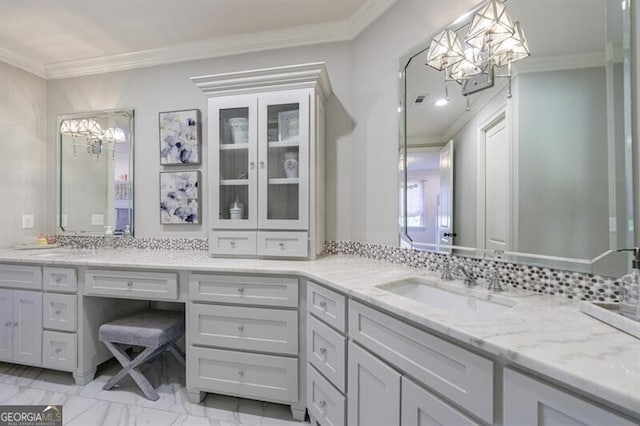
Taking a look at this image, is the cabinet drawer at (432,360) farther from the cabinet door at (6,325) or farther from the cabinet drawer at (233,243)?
the cabinet door at (6,325)

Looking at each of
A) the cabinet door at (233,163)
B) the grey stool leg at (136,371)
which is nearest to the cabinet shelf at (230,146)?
the cabinet door at (233,163)

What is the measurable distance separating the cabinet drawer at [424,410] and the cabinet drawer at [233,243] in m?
1.22

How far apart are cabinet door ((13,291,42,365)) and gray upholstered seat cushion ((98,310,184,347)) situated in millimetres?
483

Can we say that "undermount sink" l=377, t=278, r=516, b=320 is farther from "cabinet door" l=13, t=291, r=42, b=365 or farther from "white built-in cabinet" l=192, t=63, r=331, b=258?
"cabinet door" l=13, t=291, r=42, b=365

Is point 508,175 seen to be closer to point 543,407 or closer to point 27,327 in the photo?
point 543,407

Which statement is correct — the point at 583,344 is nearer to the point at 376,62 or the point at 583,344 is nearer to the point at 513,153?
the point at 513,153

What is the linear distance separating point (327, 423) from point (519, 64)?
1.76 metres

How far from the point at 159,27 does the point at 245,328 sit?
85.5 inches

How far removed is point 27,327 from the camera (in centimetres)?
192

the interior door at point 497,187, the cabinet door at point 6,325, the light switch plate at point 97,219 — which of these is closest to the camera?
the interior door at point 497,187

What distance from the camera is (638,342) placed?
67 centimetres

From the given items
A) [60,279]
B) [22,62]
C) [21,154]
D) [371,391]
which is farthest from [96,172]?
[371,391]

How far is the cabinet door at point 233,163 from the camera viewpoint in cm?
186

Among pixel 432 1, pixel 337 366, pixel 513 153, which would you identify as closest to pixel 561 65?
pixel 513 153
